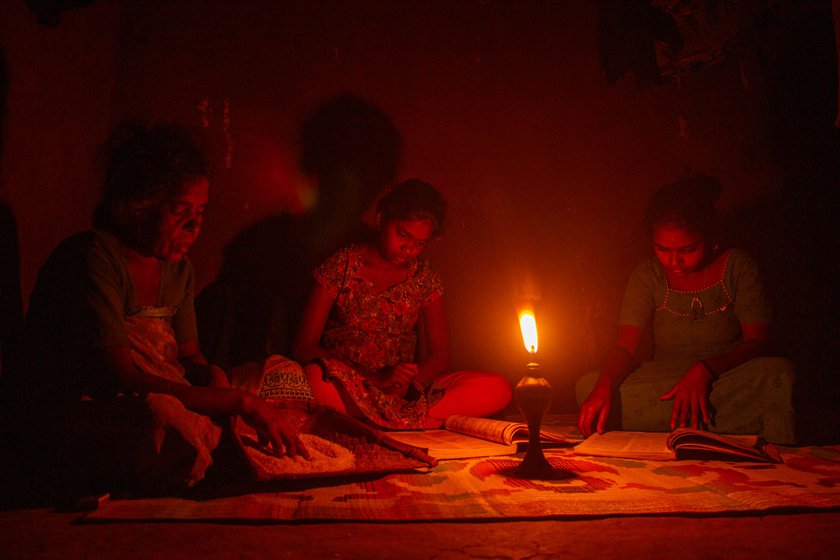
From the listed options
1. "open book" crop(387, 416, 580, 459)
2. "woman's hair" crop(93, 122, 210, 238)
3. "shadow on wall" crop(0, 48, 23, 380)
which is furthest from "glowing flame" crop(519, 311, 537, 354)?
"shadow on wall" crop(0, 48, 23, 380)

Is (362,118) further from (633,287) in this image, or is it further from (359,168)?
(633,287)

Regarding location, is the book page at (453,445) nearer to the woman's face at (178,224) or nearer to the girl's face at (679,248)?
the woman's face at (178,224)

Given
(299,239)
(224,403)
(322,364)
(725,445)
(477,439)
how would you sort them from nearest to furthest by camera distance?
(224,403) → (725,445) → (477,439) → (322,364) → (299,239)

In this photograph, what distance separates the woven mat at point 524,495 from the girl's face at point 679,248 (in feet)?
3.72

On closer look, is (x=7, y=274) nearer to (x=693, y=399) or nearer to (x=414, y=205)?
(x=414, y=205)

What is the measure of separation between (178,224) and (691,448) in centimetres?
199

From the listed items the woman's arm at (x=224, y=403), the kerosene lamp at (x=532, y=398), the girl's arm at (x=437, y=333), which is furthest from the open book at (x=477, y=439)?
the girl's arm at (x=437, y=333)

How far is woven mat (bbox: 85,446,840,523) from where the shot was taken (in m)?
1.68

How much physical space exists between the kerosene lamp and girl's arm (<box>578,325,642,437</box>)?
783 mm

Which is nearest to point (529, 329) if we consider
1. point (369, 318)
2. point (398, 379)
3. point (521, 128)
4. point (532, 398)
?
point (532, 398)

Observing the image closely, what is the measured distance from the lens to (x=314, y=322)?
345 cm

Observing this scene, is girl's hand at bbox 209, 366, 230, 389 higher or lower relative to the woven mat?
higher

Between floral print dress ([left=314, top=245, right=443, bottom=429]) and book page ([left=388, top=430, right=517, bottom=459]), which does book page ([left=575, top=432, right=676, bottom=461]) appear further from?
floral print dress ([left=314, top=245, right=443, bottom=429])

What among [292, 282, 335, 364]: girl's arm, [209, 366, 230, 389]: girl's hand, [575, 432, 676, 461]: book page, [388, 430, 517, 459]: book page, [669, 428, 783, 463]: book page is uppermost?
[292, 282, 335, 364]: girl's arm
